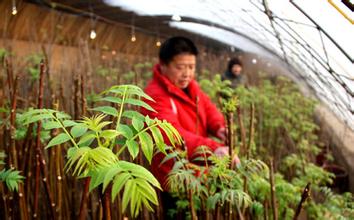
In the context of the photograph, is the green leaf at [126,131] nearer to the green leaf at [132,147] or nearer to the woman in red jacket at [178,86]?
the green leaf at [132,147]

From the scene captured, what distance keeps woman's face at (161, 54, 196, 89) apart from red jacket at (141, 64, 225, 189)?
1.8 inches

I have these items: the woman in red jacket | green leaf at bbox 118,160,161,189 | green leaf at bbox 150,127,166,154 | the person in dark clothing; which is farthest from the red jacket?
the person in dark clothing

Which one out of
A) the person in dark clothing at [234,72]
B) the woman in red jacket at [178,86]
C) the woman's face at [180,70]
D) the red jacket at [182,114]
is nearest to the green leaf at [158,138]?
the red jacket at [182,114]

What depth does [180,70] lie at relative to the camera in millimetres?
1869

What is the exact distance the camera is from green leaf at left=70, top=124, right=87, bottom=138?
2.29 ft

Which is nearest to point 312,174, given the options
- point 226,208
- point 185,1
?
point 226,208

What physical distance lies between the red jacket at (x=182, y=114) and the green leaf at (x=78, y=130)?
2.77 feet

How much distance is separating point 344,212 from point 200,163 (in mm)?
564

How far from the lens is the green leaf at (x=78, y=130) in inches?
27.5

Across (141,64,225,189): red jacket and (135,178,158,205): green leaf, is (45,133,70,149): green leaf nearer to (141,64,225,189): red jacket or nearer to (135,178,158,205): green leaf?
(135,178,158,205): green leaf

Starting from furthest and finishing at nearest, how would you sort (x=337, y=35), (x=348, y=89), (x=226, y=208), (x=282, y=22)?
(x=282, y=22)
(x=348, y=89)
(x=337, y=35)
(x=226, y=208)

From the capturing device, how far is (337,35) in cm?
179

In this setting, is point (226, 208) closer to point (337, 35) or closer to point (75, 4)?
point (337, 35)

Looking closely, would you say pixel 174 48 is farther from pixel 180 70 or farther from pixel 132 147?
pixel 132 147
